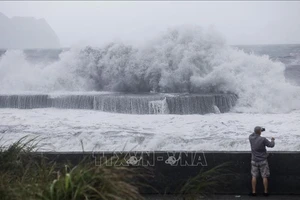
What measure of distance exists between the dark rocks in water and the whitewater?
8.0 inches

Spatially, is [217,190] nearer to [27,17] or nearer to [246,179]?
[246,179]

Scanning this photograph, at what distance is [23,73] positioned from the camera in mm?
17203

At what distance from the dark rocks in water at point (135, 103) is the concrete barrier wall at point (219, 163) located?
752cm

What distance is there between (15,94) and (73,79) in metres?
3.54

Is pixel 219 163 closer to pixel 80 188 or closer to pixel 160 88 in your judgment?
pixel 80 188

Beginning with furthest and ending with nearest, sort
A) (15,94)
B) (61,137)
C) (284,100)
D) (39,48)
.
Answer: (39,48)
(15,94)
(284,100)
(61,137)

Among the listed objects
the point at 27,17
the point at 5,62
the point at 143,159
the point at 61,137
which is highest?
the point at 27,17

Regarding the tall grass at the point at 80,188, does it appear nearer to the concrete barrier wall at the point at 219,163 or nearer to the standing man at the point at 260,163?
the concrete barrier wall at the point at 219,163

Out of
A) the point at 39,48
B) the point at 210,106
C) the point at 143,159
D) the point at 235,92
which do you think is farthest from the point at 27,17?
the point at 143,159

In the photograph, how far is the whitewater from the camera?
34.2 ft

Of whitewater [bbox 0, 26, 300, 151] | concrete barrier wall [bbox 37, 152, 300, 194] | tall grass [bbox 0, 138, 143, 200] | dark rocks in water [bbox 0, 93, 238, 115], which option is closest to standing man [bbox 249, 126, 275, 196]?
concrete barrier wall [bbox 37, 152, 300, 194]

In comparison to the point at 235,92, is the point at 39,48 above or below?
above

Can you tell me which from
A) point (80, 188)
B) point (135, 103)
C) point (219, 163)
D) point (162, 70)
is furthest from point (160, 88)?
point (80, 188)

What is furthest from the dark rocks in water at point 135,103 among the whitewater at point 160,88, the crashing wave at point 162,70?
the crashing wave at point 162,70
